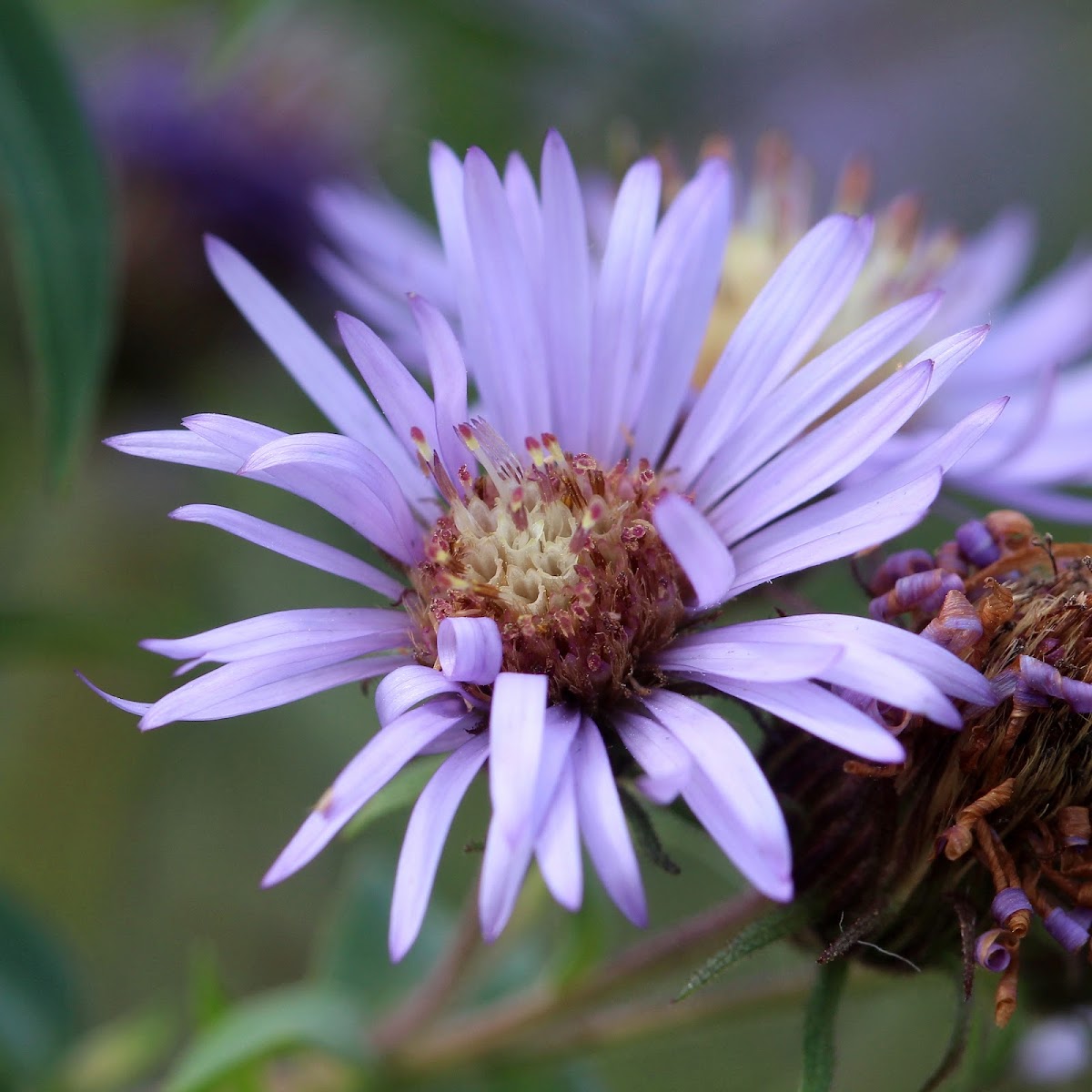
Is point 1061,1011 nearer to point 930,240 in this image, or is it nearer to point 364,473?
A: point 364,473

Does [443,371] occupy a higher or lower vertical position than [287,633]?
higher

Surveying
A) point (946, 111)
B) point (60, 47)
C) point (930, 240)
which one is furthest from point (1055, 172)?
point (60, 47)

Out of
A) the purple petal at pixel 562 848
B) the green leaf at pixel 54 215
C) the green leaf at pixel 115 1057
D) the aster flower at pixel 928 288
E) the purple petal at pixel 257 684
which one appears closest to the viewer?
the purple petal at pixel 562 848

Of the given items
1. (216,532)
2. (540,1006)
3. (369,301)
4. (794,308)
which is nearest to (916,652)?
(794,308)

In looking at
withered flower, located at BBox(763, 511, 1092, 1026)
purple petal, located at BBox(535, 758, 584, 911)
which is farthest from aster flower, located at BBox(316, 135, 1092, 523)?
purple petal, located at BBox(535, 758, 584, 911)

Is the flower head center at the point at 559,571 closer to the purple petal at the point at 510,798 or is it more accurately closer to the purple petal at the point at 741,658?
the purple petal at the point at 741,658

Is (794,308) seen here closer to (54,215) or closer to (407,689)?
(407,689)

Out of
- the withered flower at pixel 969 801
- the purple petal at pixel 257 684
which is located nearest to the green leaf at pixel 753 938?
the withered flower at pixel 969 801

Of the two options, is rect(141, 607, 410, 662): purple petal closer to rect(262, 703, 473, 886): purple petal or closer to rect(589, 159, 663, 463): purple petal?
rect(262, 703, 473, 886): purple petal
